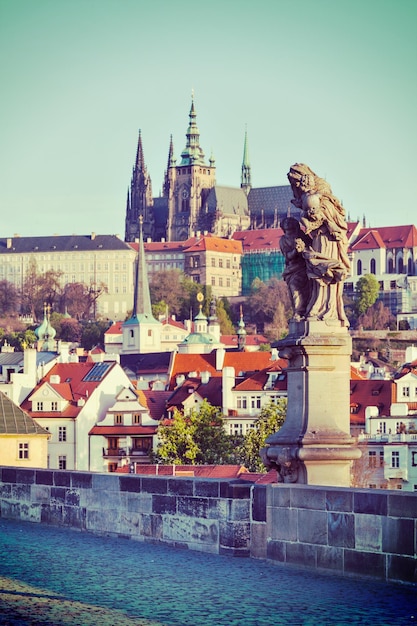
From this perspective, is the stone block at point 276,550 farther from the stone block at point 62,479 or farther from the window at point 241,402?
the window at point 241,402

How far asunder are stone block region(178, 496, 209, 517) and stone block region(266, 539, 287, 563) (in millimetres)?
1073

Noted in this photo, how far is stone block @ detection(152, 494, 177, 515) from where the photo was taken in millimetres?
14273

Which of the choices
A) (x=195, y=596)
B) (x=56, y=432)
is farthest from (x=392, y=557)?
(x=56, y=432)

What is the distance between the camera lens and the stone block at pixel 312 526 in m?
11.9

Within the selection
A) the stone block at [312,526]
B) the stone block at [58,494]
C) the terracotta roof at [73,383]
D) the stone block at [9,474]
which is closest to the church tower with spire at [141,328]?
the terracotta roof at [73,383]

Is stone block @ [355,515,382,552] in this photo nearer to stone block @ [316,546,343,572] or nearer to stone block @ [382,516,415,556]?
stone block @ [382,516,415,556]

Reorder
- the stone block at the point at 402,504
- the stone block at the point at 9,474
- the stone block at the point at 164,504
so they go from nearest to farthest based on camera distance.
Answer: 1. the stone block at the point at 402,504
2. the stone block at the point at 164,504
3. the stone block at the point at 9,474

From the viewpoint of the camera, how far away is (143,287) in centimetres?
18562

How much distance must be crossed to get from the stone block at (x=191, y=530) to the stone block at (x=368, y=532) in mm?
2313

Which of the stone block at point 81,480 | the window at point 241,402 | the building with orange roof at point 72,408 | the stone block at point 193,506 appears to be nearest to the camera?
the stone block at point 193,506

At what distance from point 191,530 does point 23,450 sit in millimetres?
27558

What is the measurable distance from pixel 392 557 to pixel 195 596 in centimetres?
142

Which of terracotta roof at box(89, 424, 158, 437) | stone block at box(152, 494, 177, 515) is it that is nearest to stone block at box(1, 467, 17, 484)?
stone block at box(152, 494, 177, 515)

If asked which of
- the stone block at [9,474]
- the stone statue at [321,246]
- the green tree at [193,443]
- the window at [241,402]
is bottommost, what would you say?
the green tree at [193,443]
